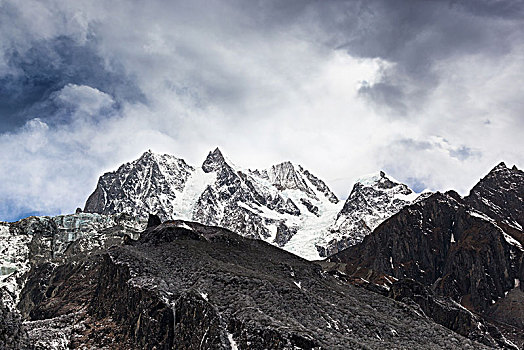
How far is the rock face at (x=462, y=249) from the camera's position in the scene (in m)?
134

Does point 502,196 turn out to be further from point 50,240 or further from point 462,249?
point 50,240

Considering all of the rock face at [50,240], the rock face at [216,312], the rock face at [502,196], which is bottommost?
the rock face at [216,312]

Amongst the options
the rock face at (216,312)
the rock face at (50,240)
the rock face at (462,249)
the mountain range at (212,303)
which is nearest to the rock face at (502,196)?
the rock face at (462,249)

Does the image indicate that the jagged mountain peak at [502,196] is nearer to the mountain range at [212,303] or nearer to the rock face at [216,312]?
the mountain range at [212,303]

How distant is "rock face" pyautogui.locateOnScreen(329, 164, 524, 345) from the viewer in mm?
134125

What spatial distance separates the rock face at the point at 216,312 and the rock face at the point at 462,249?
84800 mm

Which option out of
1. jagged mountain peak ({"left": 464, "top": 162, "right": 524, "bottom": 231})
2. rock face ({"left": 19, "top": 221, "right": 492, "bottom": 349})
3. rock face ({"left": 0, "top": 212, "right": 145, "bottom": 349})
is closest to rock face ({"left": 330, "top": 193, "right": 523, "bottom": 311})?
jagged mountain peak ({"left": 464, "top": 162, "right": 524, "bottom": 231})

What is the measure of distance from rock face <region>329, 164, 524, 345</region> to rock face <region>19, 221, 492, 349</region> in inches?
3339

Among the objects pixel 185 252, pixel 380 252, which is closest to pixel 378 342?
pixel 185 252

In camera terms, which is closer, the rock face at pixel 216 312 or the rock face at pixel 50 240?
the rock face at pixel 216 312

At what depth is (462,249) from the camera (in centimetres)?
14738

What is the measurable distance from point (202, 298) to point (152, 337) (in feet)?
16.1

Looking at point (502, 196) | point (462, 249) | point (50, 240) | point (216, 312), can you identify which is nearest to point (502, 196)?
point (502, 196)

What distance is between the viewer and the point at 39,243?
5290 inches
